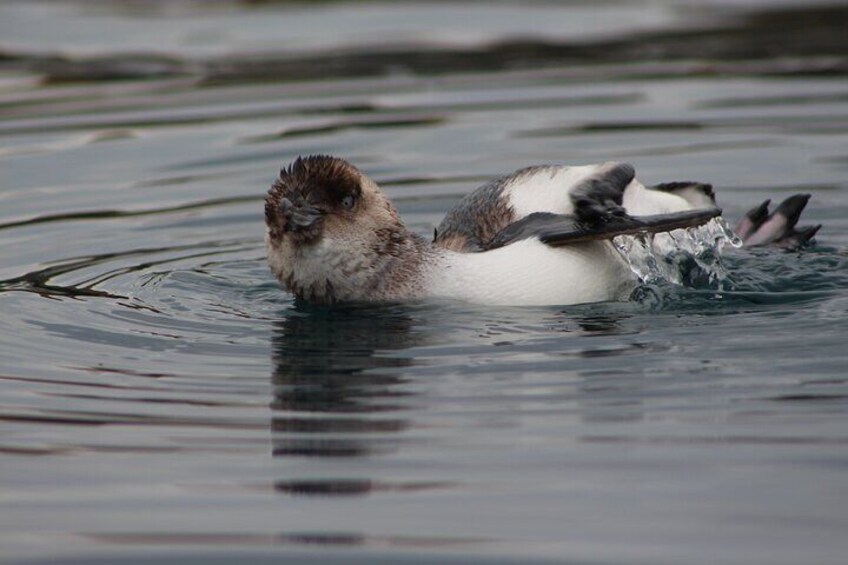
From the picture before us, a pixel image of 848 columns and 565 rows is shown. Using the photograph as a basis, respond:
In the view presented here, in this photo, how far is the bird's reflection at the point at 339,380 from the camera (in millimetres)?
5434

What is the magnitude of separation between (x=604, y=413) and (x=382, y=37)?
10427 mm

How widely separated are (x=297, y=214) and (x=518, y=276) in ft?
3.40

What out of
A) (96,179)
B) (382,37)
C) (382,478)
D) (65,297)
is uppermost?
(382,37)

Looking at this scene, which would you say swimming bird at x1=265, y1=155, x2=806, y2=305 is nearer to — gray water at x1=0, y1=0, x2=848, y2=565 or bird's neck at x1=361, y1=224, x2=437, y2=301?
bird's neck at x1=361, y1=224, x2=437, y2=301

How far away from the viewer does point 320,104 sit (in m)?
12.9

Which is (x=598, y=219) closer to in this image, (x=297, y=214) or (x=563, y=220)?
(x=563, y=220)

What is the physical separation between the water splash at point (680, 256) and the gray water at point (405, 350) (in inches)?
5.5

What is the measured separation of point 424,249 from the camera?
23.7 ft

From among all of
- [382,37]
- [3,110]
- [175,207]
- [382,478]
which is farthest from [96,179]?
[382,478]

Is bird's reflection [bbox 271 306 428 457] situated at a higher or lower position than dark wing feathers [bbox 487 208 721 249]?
lower

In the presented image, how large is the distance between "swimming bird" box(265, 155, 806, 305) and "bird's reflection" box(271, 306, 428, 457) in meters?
0.15

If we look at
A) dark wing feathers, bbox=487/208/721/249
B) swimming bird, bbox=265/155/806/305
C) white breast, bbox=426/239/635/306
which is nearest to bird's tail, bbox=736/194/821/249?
swimming bird, bbox=265/155/806/305

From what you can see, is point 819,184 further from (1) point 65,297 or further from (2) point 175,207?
(1) point 65,297

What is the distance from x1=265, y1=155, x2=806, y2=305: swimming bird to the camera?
6.93 m
